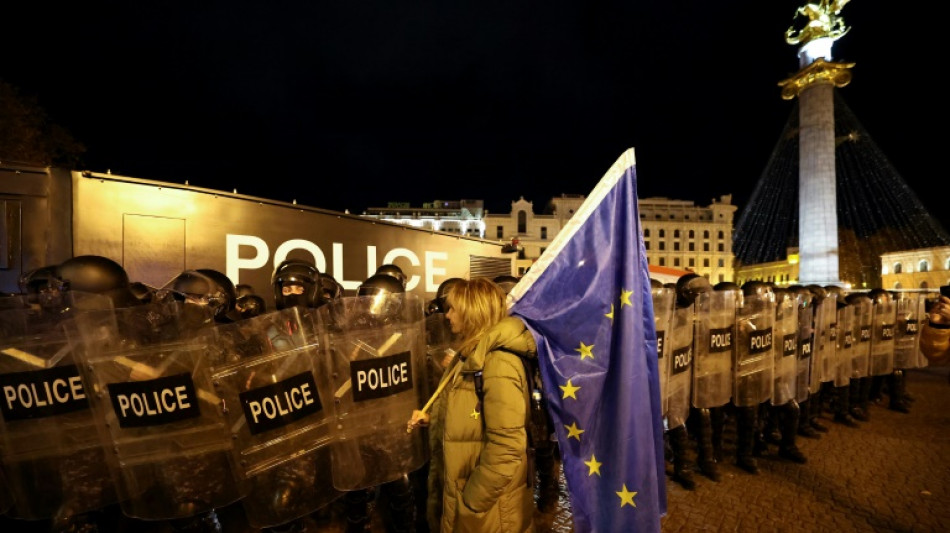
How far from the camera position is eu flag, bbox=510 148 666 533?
2.19 metres

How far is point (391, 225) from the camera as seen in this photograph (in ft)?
31.6

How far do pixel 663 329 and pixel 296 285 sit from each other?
3976 mm

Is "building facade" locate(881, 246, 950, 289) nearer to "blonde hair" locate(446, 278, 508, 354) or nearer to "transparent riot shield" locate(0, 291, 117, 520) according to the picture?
"blonde hair" locate(446, 278, 508, 354)

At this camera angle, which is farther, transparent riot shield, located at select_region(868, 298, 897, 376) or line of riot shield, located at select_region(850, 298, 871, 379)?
transparent riot shield, located at select_region(868, 298, 897, 376)

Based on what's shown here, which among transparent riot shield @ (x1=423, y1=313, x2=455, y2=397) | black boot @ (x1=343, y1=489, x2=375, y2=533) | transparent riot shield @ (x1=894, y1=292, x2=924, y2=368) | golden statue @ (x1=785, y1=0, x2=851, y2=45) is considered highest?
golden statue @ (x1=785, y1=0, x2=851, y2=45)

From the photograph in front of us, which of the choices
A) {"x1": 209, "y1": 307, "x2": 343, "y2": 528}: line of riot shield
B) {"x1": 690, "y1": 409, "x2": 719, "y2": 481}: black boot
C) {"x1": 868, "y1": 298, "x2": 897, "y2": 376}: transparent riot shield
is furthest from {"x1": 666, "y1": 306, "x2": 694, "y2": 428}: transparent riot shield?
{"x1": 868, "y1": 298, "x2": 897, "y2": 376}: transparent riot shield

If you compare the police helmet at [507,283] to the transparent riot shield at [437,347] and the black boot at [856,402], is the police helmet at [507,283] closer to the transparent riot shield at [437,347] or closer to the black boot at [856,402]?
the transparent riot shield at [437,347]

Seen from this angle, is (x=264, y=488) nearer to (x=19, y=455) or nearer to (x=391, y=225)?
(x=19, y=455)

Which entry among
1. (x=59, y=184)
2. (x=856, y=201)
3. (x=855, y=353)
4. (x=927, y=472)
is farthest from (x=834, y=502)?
(x=856, y=201)

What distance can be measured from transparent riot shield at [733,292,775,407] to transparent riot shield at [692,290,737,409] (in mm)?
165

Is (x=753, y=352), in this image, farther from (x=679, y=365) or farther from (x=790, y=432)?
(x=790, y=432)

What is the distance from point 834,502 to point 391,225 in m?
8.61

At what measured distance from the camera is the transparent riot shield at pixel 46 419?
2369 millimetres

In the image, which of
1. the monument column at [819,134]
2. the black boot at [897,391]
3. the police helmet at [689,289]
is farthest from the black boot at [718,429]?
the monument column at [819,134]
